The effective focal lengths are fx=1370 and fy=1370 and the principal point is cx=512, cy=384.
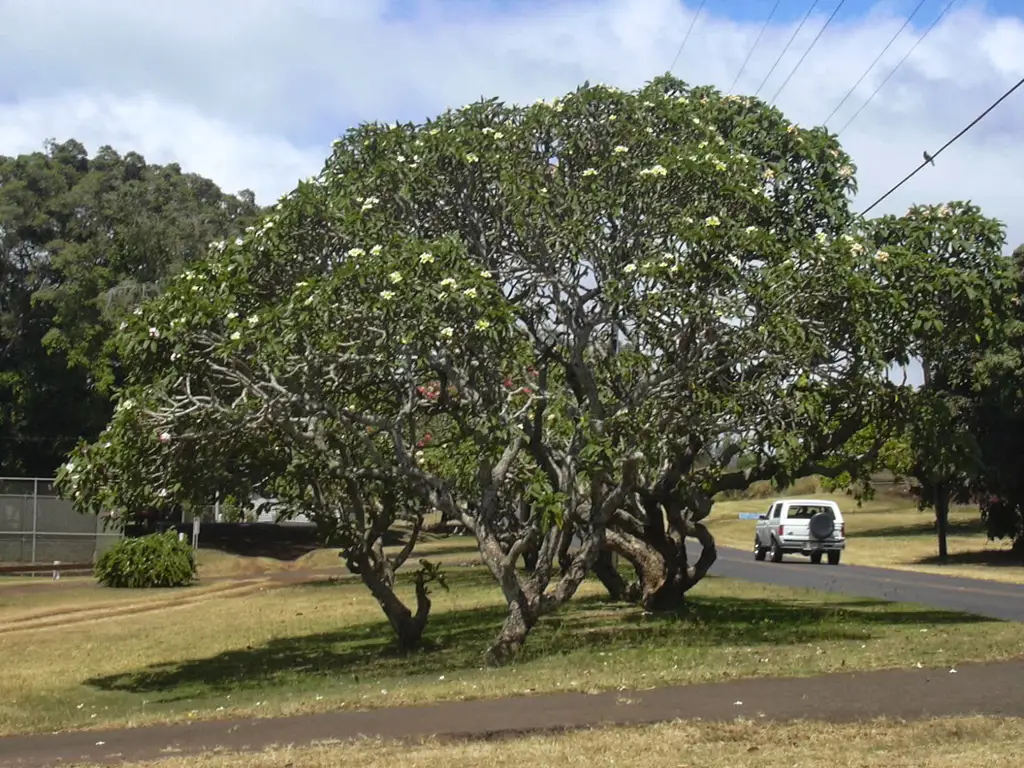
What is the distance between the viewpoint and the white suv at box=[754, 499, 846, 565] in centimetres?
3919

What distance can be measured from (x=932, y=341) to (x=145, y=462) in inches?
372

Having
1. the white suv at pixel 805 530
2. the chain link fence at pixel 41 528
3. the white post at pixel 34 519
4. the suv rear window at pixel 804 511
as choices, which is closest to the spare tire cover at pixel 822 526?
the white suv at pixel 805 530

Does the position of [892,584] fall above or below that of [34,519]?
below

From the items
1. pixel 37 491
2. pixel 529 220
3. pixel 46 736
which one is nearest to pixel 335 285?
pixel 529 220

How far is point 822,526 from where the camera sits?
39.2 meters

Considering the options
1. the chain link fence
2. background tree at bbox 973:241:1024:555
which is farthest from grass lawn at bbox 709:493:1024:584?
the chain link fence

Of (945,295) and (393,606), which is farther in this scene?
(393,606)

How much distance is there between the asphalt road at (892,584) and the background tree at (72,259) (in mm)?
21434

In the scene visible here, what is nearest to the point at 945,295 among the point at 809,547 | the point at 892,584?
the point at 892,584

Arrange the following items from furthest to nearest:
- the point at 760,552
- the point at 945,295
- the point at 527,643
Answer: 1. the point at 760,552
2. the point at 527,643
3. the point at 945,295

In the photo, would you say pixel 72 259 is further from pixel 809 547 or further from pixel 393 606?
pixel 393 606

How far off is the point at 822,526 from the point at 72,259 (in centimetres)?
2644

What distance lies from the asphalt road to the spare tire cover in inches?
36.8

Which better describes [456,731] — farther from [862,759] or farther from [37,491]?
[37,491]
